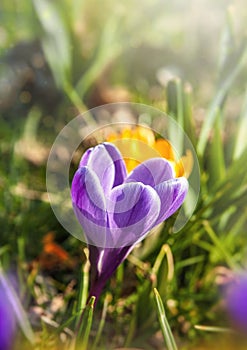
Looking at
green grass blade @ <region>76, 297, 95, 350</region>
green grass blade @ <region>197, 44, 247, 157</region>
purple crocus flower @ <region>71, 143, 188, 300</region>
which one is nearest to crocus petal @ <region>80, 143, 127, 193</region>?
purple crocus flower @ <region>71, 143, 188, 300</region>

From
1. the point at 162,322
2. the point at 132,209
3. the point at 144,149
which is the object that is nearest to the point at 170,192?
the point at 132,209

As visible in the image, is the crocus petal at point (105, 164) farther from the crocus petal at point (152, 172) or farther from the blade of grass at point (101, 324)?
the blade of grass at point (101, 324)

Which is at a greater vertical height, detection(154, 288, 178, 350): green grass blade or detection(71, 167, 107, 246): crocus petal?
detection(71, 167, 107, 246): crocus petal

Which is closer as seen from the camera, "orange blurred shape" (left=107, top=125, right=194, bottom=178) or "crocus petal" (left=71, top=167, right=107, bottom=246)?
"crocus petal" (left=71, top=167, right=107, bottom=246)

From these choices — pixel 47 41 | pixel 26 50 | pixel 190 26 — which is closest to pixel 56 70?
pixel 47 41

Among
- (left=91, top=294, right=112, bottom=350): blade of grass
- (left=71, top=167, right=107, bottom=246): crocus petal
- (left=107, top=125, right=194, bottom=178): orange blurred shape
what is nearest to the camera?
(left=71, top=167, right=107, bottom=246): crocus petal

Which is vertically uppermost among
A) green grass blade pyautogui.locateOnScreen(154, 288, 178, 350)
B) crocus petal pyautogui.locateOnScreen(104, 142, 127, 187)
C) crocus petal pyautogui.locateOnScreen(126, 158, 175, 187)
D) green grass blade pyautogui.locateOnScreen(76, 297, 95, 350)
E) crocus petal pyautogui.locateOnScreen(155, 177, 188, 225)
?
crocus petal pyautogui.locateOnScreen(104, 142, 127, 187)

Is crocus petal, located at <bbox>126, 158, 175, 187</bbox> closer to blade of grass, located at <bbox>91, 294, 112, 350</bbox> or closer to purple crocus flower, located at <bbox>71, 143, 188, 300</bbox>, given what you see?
purple crocus flower, located at <bbox>71, 143, 188, 300</bbox>

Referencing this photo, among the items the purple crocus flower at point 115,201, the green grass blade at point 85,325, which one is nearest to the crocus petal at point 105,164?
the purple crocus flower at point 115,201

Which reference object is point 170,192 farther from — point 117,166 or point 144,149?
point 144,149
